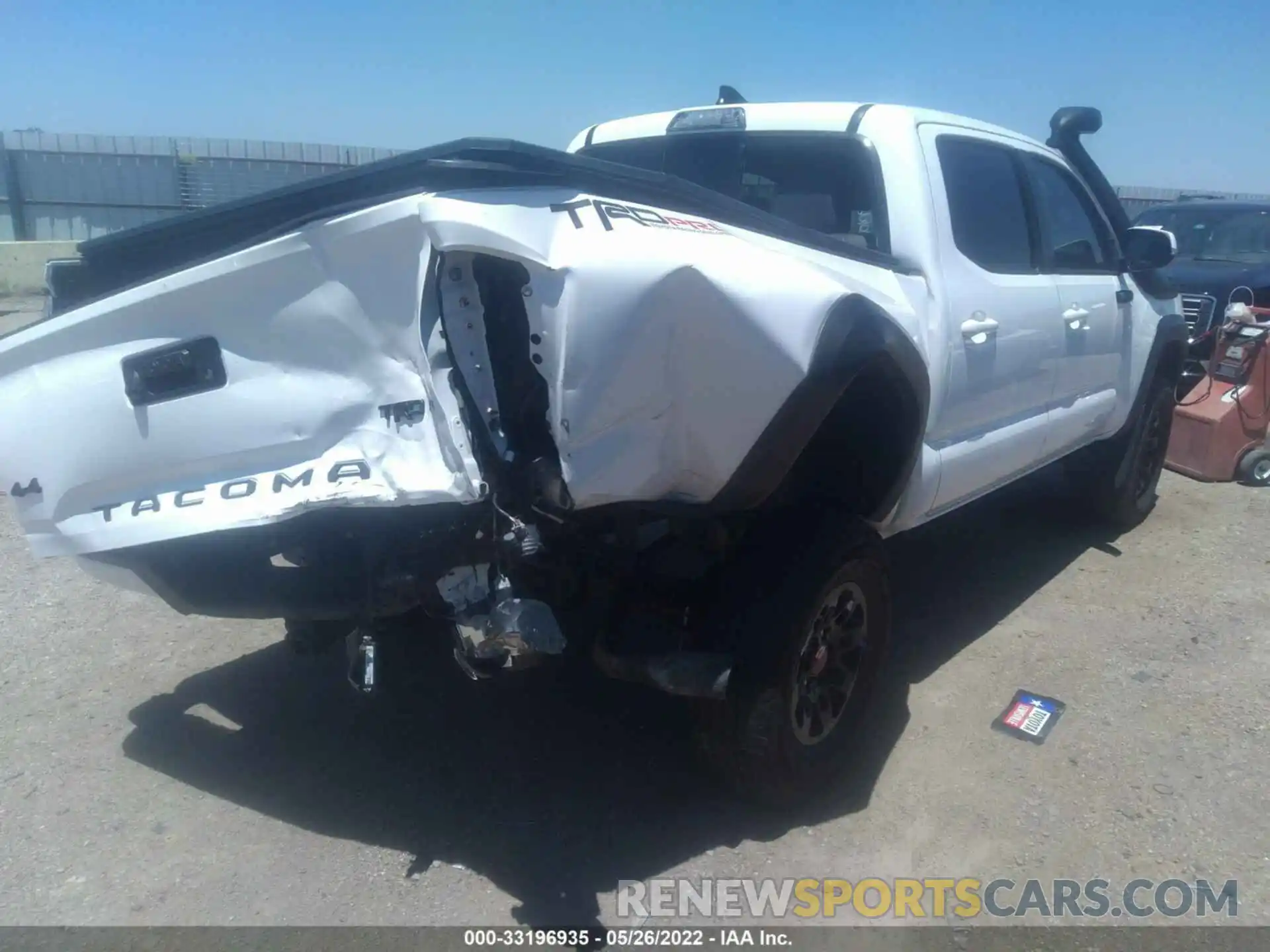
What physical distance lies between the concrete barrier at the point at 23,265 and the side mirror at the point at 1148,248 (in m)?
16.4

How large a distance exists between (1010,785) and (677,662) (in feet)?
4.57

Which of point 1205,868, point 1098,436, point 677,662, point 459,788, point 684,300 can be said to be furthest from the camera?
point 1098,436

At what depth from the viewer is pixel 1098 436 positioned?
5.55 meters

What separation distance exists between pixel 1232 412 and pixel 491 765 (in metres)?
5.89

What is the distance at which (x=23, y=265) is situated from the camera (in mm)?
17578

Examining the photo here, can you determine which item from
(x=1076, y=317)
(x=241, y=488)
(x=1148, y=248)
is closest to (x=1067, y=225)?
(x=1148, y=248)

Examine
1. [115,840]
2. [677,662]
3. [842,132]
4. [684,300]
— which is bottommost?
[115,840]

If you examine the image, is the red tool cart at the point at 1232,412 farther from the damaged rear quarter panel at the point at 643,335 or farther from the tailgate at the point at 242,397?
the tailgate at the point at 242,397

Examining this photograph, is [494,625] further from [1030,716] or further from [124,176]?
[124,176]

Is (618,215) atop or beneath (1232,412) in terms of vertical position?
atop

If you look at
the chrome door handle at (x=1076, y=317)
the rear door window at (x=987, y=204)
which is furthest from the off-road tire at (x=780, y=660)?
the chrome door handle at (x=1076, y=317)

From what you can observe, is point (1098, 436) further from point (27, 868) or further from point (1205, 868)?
point (27, 868)

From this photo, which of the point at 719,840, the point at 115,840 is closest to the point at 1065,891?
the point at 719,840

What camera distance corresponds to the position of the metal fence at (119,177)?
19.0m
